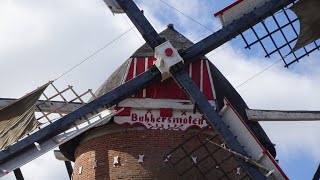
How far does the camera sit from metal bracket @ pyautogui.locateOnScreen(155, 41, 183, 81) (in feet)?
48.1

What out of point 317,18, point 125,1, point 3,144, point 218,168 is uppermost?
point 125,1

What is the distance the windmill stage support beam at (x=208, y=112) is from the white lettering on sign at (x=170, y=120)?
0.85m

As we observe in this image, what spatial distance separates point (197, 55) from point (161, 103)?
1.21 m

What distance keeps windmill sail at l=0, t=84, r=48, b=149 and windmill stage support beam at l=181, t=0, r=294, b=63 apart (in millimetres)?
3028

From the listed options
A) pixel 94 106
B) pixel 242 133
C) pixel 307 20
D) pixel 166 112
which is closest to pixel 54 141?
pixel 94 106

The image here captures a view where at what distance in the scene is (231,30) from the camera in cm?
1485

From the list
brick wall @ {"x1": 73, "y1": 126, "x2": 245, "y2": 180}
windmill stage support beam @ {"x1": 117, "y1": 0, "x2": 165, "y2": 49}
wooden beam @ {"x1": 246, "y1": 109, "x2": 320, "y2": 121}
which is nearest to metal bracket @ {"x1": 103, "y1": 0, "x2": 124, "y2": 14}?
A: windmill stage support beam @ {"x1": 117, "y1": 0, "x2": 165, "y2": 49}

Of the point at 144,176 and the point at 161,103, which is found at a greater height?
the point at 161,103

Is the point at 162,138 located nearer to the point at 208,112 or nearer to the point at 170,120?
the point at 170,120

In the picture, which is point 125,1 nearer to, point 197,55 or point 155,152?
point 197,55

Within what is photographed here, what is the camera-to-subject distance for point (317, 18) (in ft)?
51.2

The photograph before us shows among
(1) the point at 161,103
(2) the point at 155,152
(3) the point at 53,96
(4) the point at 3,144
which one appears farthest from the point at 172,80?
(4) the point at 3,144

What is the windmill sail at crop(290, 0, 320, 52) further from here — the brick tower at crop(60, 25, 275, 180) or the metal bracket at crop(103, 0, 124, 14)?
the metal bracket at crop(103, 0, 124, 14)

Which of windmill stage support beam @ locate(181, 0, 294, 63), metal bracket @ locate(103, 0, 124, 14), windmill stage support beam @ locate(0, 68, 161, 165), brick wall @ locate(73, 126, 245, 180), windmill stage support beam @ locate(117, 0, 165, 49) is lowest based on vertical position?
brick wall @ locate(73, 126, 245, 180)
